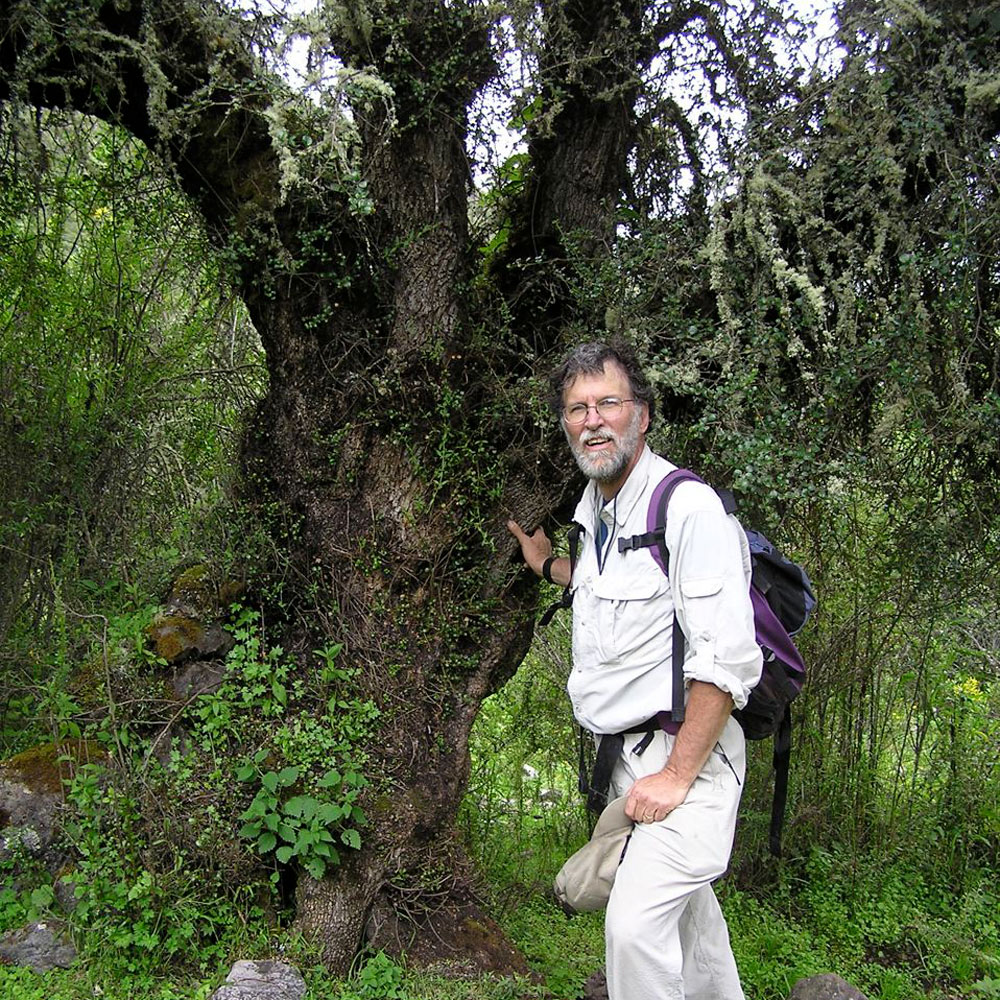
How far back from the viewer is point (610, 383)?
10.2 feet

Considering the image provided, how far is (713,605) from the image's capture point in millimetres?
2648

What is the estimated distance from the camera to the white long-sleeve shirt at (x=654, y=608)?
265cm

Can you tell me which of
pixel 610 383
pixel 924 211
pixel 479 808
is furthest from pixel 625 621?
pixel 479 808

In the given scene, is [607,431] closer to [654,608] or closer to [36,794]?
[654,608]

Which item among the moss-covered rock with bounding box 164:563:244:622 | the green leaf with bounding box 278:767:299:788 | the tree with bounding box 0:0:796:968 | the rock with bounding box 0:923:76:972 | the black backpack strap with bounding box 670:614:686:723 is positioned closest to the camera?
the black backpack strap with bounding box 670:614:686:723

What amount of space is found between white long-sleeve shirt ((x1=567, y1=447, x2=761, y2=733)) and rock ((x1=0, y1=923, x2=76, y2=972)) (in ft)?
7.69

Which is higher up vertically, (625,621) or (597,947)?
(625,621)

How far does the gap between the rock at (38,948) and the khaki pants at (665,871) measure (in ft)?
7.37

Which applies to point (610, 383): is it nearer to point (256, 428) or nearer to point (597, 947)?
point (256, 428)

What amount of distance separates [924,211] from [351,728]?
3.23 metres

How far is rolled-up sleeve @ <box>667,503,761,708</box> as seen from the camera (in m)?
2.63

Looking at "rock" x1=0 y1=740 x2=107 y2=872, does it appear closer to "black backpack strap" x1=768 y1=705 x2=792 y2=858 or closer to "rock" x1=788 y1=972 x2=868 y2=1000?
"black backpack strap" x1=768 y1=705 x2=792 y2=858

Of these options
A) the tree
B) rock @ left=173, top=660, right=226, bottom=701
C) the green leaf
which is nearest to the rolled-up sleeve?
the tree

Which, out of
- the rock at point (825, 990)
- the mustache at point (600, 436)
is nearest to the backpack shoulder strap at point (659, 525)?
the mustache at point (600, 436)
